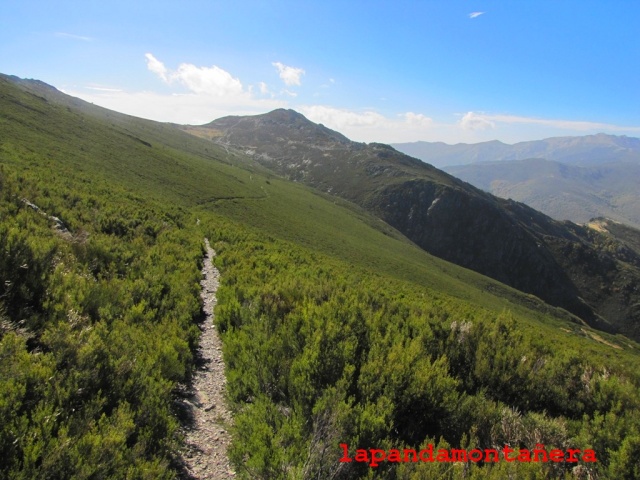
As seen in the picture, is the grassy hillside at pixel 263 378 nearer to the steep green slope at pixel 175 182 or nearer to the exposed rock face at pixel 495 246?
the steep green slope at pixel 175 182

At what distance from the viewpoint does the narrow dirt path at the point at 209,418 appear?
6250 mm

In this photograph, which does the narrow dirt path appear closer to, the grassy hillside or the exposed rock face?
the grassy hillside

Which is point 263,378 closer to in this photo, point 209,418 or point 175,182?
point 209,418

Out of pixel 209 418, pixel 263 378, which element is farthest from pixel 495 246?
pixel 209 418

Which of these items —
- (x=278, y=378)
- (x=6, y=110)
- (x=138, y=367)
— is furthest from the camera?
(x=6, y=110)

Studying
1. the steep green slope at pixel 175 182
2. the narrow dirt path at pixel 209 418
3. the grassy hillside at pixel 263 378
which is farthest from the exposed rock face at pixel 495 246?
the narrow dirt path at pixel 209 418

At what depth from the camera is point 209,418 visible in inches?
305

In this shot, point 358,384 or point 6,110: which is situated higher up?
point 6,110

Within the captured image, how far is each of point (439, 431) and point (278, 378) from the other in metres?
3.74

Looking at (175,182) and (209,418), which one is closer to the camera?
(209,418)

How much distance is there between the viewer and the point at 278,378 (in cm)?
812

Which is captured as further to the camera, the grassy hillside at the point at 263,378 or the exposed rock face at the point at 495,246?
the exposed rock face at the point at 495,246

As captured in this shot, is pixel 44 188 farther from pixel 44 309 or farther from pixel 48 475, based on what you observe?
pixel 48 475

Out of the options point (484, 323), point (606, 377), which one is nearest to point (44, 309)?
point (484, 323)
